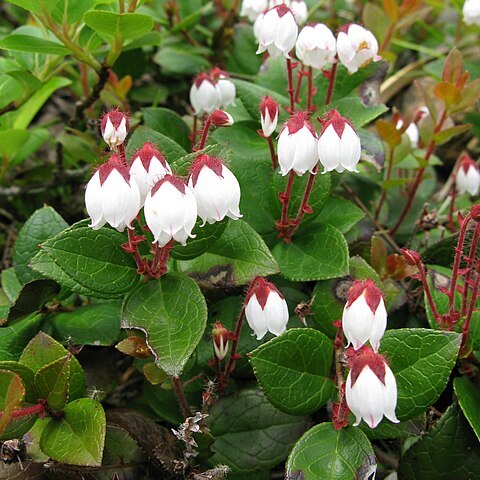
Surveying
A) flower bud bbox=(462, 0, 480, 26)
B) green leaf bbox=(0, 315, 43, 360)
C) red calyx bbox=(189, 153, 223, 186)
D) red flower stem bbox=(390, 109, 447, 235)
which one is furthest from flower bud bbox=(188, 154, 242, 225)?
flower bud bbox=(462, 0, 480, 26)

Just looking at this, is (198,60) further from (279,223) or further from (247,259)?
(247,259)

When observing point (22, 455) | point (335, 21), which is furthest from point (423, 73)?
point (22, 455)

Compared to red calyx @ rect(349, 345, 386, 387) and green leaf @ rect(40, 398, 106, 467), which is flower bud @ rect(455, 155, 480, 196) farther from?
green leaf @ rect(40, 398, 106, 467)

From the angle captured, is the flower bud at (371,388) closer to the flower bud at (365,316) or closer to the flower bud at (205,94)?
the flower bud at (365,316)

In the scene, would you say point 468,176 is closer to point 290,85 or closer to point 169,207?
point 290,85

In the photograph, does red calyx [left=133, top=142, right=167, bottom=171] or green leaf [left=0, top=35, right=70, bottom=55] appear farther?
green leaf [left=0, top=35, right=70, bottom=55]

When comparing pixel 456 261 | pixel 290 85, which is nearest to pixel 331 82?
pixel 290 85
